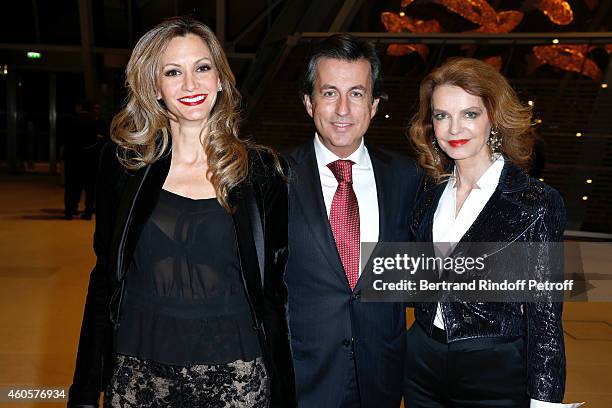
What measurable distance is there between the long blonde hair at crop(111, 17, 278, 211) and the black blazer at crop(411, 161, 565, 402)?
825 millimetres

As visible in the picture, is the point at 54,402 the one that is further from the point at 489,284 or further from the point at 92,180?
the point at 92,180

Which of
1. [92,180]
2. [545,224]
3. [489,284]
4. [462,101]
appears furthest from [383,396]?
[92,180]

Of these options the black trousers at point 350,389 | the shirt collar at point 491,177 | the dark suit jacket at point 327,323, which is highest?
the shirt collar at point 491,177

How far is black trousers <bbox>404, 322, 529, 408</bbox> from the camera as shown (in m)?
2.37

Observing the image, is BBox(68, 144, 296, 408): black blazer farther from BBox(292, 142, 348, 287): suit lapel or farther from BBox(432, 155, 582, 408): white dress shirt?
BBox(432, 155, 582, 408): white dress shirt

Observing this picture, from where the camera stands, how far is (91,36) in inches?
745

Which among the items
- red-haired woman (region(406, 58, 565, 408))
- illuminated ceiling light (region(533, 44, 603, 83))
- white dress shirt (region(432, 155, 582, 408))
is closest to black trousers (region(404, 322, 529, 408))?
red-haired woman (region(406, 58, 565, 408))

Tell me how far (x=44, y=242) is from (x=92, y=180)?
2.54 m

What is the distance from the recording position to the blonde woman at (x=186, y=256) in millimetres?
2137

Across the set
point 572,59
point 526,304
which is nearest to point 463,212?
point 526,304

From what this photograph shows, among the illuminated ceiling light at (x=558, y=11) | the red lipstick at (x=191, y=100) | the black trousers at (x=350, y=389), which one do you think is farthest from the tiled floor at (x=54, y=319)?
the illuminated ceiling light at (x=558, y=11)

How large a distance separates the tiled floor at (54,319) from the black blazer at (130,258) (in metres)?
2.25

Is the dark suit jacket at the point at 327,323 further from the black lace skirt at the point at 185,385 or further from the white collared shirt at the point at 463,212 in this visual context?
the black lace skirt at the point at 185,385

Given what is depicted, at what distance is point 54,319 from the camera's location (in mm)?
5867
